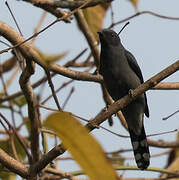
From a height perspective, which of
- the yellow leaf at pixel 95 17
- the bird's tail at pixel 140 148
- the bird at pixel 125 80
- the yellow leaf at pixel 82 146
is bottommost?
the yellow leaf at pixel 82 146

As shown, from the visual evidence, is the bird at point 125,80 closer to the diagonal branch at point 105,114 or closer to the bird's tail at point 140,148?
the bird's tail at point 140,148

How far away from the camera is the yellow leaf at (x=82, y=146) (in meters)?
1.15

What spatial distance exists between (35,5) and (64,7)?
28cm

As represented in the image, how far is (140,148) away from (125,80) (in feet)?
2.41

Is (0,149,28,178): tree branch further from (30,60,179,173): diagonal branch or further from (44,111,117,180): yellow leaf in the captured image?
(44,111,117,180): yellow leaf

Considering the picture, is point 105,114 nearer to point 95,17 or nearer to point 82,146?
point 82,146

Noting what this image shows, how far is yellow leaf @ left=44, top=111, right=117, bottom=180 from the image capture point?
45.3 inches

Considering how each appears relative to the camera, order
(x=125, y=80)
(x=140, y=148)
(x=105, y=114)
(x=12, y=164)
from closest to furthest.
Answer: (x=105, y=114)
(x=12, y=164)
(x=125, y=80)
(x=140, y=148)

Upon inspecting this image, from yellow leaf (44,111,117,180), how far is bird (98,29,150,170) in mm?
2978

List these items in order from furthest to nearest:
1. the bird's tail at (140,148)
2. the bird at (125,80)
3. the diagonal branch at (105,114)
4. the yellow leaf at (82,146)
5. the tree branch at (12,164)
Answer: the bird at (125,80)
the bird's tail at (140,148)
the tree branch at (12,164)
the diagonal branch at (105,114)
the yellow leaf at (82,146)

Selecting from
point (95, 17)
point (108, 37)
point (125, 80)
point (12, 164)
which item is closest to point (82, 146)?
point (12, 164)

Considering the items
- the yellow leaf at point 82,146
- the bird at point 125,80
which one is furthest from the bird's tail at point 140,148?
the yellow leaf at point 82,146

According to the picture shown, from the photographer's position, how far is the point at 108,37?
4.66 meters

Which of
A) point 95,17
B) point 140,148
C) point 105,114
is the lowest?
point 105,114
